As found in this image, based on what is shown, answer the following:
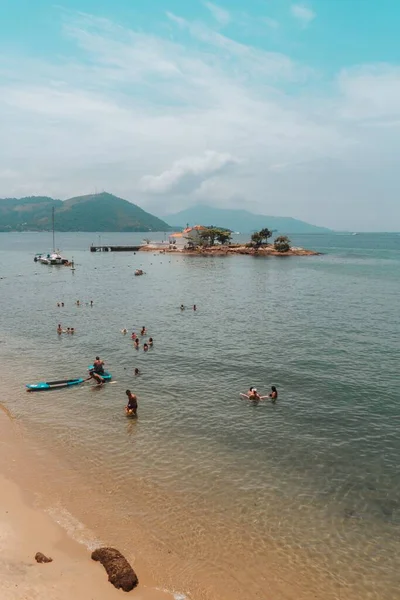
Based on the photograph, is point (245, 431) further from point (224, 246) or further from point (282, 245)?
point (224, 246)

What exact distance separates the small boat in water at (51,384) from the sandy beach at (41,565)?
43.3 feet

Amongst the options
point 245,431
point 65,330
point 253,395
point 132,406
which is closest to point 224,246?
point 65,330

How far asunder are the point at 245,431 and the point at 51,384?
1590 cm

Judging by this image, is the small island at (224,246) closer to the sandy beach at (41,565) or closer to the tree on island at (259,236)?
the tree on island at (259,236)

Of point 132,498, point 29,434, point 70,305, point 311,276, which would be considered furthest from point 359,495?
point 311,276

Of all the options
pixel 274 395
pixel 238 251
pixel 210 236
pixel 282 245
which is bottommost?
pixel 274 395

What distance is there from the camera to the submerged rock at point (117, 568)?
568 inches

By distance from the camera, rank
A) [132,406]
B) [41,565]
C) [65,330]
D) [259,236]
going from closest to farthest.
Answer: [41,565]
[132,406]
[65,330]
[259,236]

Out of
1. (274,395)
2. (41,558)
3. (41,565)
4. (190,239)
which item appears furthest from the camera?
(190,239)

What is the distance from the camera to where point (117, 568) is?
14.8 m

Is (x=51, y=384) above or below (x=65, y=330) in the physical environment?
below

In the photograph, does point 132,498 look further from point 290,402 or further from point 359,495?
point 290,402

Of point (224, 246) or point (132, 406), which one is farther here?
point (224, 246)

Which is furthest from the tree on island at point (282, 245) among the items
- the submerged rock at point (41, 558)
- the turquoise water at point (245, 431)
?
the submerged rock at point (41, 558)
